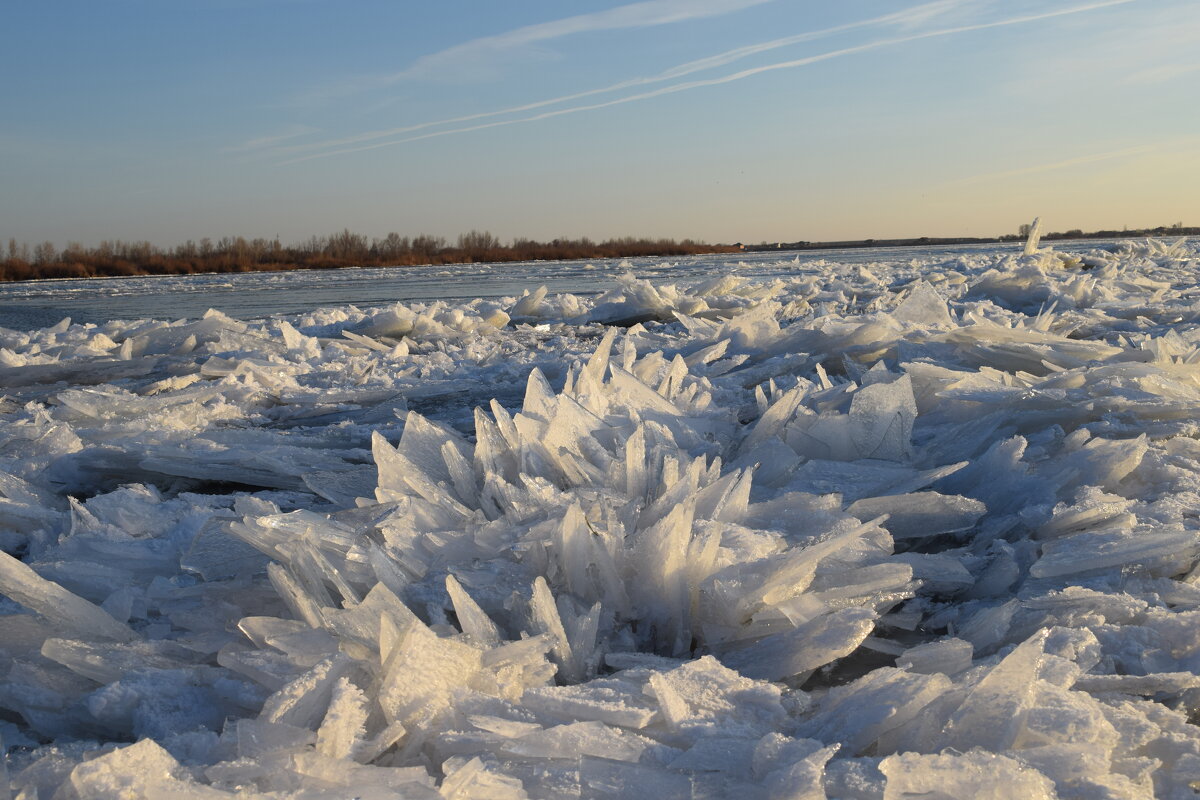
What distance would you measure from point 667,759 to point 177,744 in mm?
549

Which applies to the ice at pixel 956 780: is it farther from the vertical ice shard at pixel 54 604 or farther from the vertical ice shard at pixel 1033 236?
the vertical ice shard at pixel 1033 236

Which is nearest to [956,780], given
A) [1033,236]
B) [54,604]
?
[54,604]

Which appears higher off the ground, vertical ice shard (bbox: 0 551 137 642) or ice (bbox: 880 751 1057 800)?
vertical ice shard (bbox: 0 551 137 642)

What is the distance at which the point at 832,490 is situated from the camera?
1.79m

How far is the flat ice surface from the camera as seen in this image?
36.2 inches

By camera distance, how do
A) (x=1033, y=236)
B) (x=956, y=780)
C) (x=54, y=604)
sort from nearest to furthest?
(x=956, y=780), (x=54, y=604), (x=1033, y=236)

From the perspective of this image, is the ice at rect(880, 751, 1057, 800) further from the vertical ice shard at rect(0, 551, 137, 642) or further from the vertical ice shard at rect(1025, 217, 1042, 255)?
the vertical ice shard at rect(1025, 217, 1042, 255)

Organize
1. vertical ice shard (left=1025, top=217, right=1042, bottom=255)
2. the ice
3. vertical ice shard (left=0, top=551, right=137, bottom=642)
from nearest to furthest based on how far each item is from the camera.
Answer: the ice < vertical ice shard (left=0, top=551, right=137, bottom=642) < vertical ice shard (left=1025, top=217, right=1042, bottom=255)

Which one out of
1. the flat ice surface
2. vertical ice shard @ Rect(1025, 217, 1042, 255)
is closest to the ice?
the flat ice surface

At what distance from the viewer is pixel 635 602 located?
1.30m

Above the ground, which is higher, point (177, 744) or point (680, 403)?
point (680, 403)

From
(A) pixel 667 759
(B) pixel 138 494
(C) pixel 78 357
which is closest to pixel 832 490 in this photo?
(A) pixel 667 759

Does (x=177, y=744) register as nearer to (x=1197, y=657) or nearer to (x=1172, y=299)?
(x=1197, y=657)

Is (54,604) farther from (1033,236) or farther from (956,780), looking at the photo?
(1033,236)
